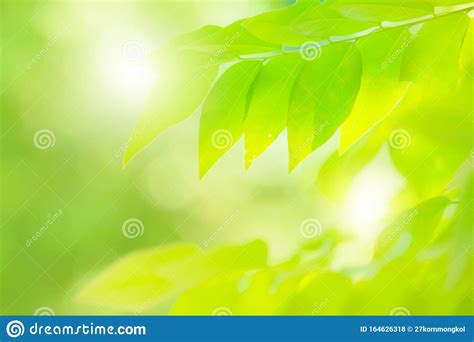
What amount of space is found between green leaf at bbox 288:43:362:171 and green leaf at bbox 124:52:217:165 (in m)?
0.13

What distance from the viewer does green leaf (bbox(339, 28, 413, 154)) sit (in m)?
0.70

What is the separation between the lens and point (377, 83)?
0.71 metres

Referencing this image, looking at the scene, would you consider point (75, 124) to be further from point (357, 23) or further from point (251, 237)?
point (357, 23)

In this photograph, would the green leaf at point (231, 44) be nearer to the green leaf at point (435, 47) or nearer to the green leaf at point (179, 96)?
the green leaf at point (179, 96)

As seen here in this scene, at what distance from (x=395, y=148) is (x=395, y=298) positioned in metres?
0.22

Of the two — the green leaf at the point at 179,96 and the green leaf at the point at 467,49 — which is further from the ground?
the green leaf at the point at 467,49

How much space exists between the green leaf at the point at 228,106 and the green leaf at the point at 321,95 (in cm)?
7

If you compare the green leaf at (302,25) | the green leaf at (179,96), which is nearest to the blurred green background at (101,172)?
the green leaf at (179,96)

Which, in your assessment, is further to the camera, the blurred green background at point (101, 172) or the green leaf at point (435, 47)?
A: the blurred green background at point (101, 172)

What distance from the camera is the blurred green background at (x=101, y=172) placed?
3.18 feet

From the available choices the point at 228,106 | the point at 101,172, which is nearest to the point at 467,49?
the point at 228,106

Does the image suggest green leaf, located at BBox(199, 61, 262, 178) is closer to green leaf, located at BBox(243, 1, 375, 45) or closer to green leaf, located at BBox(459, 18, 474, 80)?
green leaf, located at BBox(243, 1, 375, 45)

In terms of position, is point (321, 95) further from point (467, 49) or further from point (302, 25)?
point (467, 49)

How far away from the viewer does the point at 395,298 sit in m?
0.80
